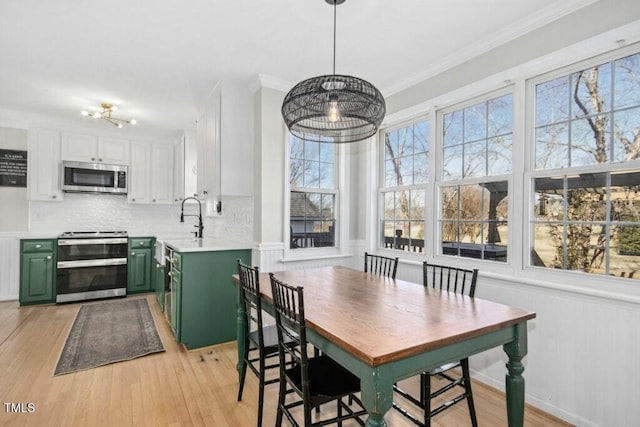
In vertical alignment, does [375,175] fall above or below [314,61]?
below

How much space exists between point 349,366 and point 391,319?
1.13 ft

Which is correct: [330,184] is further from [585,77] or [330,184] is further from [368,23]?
[585,77]

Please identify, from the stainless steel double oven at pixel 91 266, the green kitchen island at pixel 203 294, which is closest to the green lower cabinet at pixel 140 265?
the stainless steel double oven at pixel 91 266

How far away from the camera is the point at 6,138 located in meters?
4.38

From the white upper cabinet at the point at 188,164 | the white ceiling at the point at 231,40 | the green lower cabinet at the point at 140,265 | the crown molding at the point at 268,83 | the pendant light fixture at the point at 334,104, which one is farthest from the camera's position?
the green lower cabinet at the point at 140,265

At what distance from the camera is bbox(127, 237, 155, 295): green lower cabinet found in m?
4.86

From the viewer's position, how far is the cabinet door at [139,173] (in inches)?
204

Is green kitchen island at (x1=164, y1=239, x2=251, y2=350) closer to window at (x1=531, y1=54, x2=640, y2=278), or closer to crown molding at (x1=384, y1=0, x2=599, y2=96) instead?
crown molding at (x1=384, y1=0, x2=599, y2=96)

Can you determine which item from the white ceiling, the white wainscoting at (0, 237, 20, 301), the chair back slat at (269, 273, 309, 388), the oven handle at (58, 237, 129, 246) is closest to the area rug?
the oven handle at (58, 237, 129, 246)

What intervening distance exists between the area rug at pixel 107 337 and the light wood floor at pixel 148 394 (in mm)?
104

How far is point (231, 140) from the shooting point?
10.8 ft

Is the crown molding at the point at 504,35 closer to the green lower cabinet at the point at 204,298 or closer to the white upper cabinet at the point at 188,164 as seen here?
the green lower cabinet at the point at 204,298

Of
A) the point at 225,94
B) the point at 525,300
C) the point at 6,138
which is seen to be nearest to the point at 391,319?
the point at 525,300

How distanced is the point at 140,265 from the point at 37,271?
118 centimetres
